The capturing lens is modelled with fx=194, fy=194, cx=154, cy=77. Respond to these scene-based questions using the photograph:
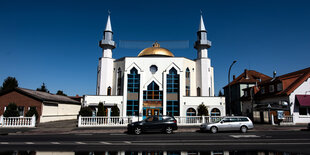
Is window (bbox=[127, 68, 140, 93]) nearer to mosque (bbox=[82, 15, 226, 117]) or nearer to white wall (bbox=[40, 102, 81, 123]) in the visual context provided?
mosque (bbox=[82, 15, 226, 117])

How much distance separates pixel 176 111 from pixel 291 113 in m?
14.8

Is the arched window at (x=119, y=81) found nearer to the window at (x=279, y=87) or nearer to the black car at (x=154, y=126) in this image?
the black car at (x=154, y=126)

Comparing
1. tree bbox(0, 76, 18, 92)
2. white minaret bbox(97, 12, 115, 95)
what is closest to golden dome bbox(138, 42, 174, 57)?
white minaret bbox(97, 12, 115, 95)

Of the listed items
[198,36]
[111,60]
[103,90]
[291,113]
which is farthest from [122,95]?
[291,113]

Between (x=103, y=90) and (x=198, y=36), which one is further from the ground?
(x=198, y=36)

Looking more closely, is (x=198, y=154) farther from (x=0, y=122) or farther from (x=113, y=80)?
(x=113, y=80)

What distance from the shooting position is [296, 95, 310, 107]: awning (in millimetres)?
23766

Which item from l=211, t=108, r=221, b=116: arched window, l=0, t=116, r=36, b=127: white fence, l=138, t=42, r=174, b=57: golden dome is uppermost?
l=138, t=42, r=174, b=57: golden dome

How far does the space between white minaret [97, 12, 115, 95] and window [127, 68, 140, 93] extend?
4.10m

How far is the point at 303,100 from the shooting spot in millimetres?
24172

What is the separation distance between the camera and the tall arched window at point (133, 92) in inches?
1176

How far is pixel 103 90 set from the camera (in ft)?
107

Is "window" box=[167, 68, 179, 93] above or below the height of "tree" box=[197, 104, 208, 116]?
above

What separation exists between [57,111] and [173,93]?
61.5 ft
